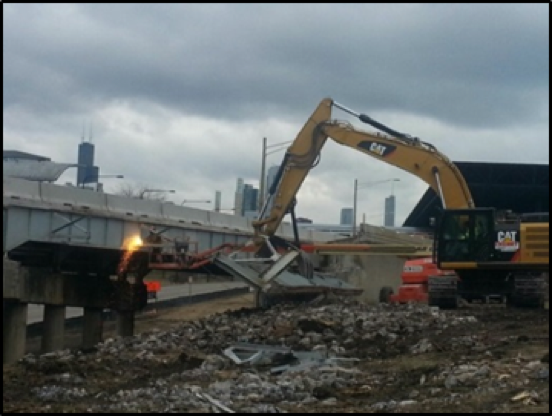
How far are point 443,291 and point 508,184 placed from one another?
31.2 metres

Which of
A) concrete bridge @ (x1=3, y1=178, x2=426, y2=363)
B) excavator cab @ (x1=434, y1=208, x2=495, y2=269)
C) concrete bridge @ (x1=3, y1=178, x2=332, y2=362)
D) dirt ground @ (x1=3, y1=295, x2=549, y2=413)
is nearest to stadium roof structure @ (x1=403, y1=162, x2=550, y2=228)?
concrete bridge @ (x1=3, y1=178, x2=426, y2=363)

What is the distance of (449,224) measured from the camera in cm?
2489

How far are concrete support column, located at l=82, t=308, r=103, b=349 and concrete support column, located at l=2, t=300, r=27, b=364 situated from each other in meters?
3.48

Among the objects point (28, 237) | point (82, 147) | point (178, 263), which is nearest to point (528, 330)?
point (178, 263)

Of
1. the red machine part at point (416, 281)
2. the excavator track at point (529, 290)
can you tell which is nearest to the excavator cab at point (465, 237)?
the excavator track at point (529, 290)

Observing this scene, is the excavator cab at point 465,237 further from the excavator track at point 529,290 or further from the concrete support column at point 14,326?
the concrete support column at point 14,326

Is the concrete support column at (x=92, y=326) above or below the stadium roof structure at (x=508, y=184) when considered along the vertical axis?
below

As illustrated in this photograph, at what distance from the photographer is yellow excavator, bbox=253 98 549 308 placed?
24375 mm

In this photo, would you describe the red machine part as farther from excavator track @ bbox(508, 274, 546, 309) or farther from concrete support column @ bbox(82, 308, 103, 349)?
concrete support column @ bbox(82, 308, 103, 349)

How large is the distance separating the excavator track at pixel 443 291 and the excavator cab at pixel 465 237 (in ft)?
2.76

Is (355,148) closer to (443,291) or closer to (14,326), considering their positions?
(443,291)

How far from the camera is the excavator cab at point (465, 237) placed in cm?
2459

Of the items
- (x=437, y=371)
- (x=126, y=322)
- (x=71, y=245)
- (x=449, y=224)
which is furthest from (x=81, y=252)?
(x=437, y=371)

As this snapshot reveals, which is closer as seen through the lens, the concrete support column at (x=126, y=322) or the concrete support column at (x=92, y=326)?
the concrete support column at (x=126, y=322)
